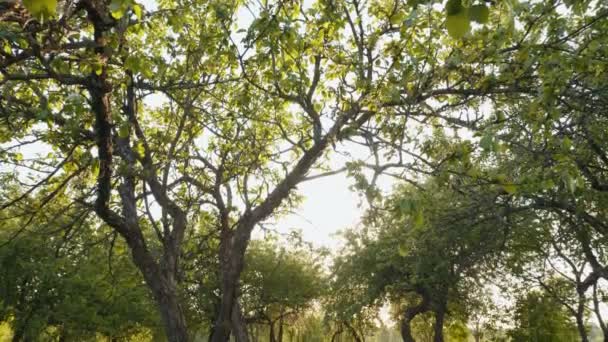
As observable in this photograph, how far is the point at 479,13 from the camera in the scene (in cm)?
148

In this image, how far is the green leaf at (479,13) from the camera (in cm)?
147

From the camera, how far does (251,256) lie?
3575 centimetres

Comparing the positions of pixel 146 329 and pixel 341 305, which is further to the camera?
pixel 146 329

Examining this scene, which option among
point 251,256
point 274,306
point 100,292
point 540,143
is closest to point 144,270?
point 540,143

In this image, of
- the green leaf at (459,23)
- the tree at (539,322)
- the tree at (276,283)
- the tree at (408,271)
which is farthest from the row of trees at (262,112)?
the tree at (276,283)

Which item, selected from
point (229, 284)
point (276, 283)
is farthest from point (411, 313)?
point (229, 284)

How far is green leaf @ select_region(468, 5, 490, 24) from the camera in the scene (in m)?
1.47

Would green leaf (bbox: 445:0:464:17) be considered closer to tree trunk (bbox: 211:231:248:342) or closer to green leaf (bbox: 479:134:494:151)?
green leaf (bbox: 479:134:494:151)

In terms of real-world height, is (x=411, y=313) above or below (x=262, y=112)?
below

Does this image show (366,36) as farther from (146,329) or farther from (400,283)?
(146,329)

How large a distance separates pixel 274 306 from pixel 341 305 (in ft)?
29.3

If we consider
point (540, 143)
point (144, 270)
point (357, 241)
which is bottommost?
point (144, 270)

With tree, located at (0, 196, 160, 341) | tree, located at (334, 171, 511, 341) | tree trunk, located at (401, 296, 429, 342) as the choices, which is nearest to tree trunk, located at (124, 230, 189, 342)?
tree, located at (334, 171, 511, 341)

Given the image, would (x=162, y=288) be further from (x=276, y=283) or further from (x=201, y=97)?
(x=276, y=283)
